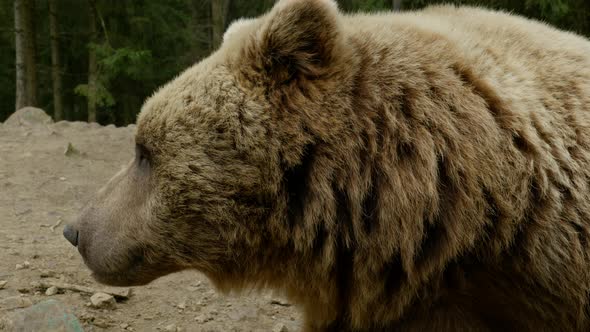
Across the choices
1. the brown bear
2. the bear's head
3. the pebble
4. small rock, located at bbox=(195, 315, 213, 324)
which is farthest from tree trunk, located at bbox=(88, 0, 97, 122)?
the brown bear

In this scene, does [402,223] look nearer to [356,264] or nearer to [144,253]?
[356,264]

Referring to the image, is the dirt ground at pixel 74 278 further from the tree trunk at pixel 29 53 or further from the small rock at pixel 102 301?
the tree trunk at pixel 29 53

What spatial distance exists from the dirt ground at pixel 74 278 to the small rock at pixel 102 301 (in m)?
0.03

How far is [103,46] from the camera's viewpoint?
47.2 ft

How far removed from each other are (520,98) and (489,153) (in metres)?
0.25

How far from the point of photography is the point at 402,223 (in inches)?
80.8

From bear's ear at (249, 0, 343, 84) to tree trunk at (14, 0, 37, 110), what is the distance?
12477 millimetres

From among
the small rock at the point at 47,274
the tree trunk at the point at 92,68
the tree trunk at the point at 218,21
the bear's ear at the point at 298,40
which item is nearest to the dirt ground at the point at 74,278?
the small rock at the point at 47,274

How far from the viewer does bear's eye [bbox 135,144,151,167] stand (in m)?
2.34

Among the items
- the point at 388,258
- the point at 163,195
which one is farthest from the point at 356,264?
the point at 163,195

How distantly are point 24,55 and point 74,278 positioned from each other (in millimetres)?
11212

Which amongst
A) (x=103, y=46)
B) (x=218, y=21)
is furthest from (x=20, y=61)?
(x=218, y=21)

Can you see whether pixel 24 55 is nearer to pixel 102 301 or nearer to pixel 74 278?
pixel 74 278

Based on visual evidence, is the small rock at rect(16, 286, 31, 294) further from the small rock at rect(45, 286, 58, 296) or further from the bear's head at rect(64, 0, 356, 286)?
the bear's head at rect(64, 0, 356, 286)
